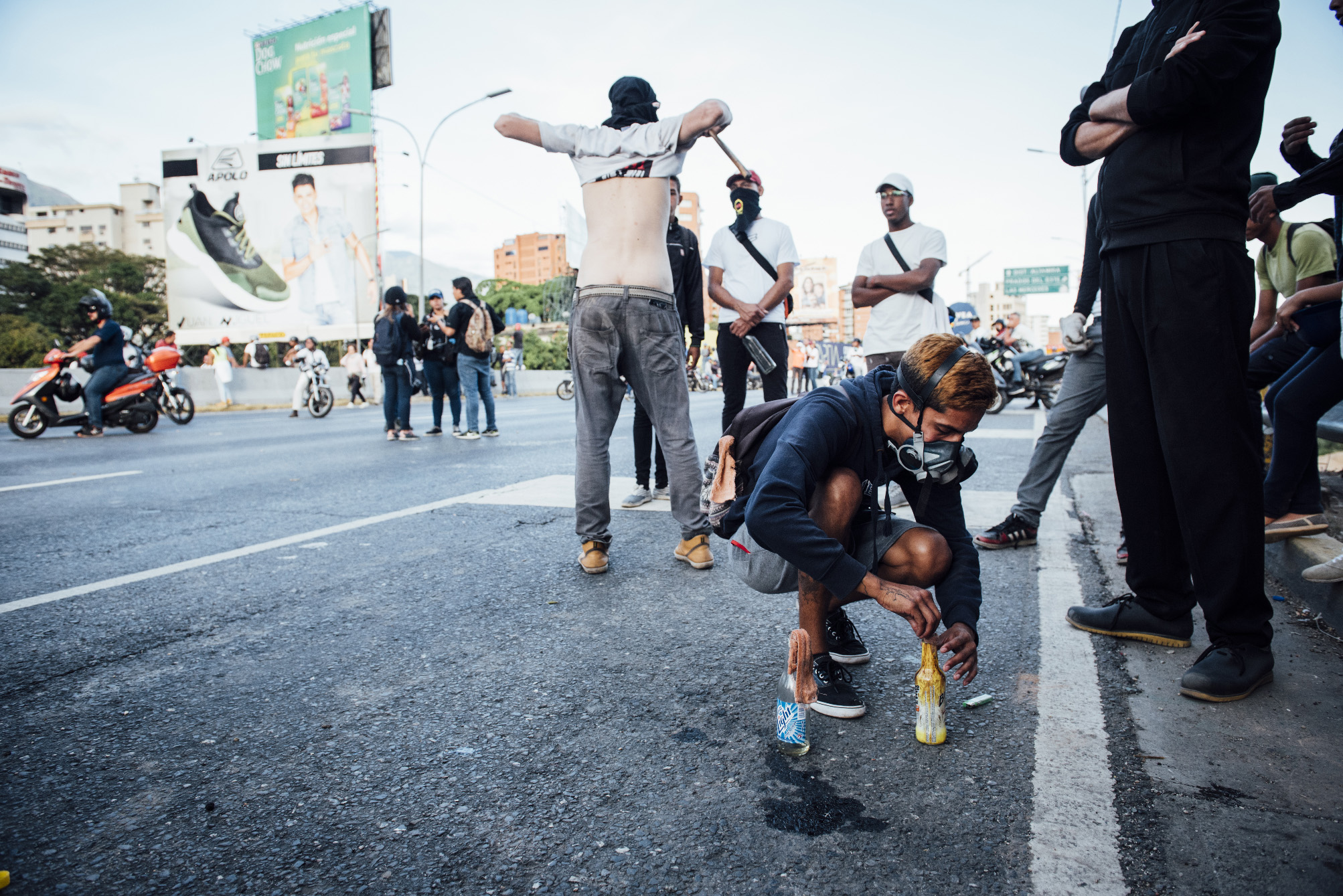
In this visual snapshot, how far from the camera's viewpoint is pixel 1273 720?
2.12 metres

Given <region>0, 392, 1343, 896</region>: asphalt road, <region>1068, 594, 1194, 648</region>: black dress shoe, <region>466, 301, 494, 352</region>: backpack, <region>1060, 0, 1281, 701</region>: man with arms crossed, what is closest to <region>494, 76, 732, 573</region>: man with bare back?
<region>0, 392, 1343, 896</region>: asphalt road

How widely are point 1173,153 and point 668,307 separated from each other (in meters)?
2.06

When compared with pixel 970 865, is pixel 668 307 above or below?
above

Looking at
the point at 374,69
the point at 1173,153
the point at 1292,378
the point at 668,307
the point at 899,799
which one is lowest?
the point at 899,799

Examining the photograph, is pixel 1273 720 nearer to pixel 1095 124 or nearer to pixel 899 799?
pixel 899 799

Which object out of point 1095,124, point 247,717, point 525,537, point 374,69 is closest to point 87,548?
point 525,537

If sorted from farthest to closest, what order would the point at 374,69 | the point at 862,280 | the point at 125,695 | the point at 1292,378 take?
1. the point at 374,69
2. the point at 862,280
3. the point at 1292,378
4. the point at 125,695

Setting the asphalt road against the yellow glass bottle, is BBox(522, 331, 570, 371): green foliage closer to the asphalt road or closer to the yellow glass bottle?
the asphalt road

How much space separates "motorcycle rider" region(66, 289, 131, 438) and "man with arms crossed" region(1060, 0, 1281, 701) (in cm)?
1186

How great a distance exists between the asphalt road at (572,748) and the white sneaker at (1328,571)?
187 millimetres

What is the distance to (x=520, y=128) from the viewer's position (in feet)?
11.9

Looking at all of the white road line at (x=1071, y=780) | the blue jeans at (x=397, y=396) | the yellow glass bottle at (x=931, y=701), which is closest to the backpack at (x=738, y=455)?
the yellow glass bottle at (x=931, y=701)

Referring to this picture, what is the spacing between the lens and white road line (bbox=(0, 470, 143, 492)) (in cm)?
613

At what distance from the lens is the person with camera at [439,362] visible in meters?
10.1
